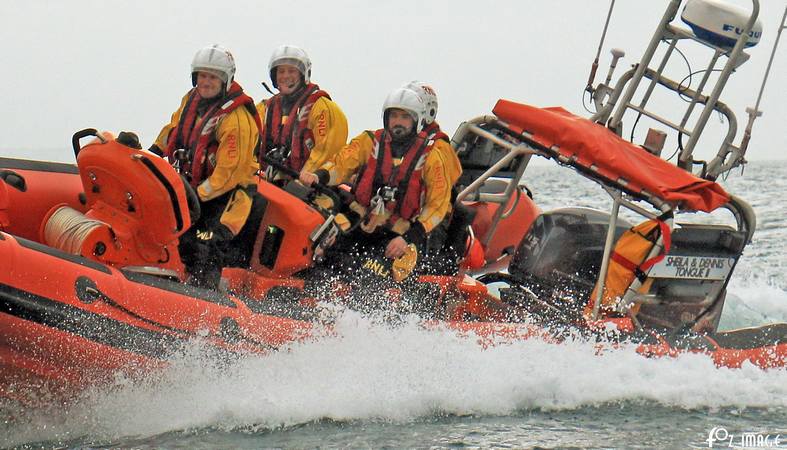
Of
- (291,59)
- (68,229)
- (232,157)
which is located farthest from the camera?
(291,59)

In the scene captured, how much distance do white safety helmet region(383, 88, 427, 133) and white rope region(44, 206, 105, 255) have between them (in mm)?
1659

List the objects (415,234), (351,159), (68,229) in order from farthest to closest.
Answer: (351,159), (415,234), (68,229)

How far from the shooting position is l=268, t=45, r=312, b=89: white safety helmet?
282 inches

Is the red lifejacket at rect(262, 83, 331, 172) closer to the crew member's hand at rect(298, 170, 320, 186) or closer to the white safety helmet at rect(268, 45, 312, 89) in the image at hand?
the white safety helmet at rect(268, 45, 312, 89)

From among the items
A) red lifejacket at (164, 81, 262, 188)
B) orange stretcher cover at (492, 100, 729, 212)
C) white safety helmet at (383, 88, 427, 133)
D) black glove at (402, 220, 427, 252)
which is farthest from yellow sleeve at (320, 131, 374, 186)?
orange stretcher cover at (492, 100, 729, 212)

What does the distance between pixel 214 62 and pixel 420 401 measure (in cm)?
188

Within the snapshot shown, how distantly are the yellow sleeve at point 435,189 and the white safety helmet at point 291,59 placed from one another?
1151 mm

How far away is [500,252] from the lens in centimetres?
812

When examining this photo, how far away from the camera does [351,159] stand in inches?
262

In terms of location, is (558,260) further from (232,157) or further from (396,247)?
(232,157)

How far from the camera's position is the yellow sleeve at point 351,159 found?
6.64m

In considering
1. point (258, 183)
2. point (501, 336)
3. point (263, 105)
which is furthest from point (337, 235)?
point (263, 105)

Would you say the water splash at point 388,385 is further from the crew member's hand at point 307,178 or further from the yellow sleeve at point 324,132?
the yellow sleeve at point 324,132

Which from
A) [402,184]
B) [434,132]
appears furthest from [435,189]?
[434,132]
